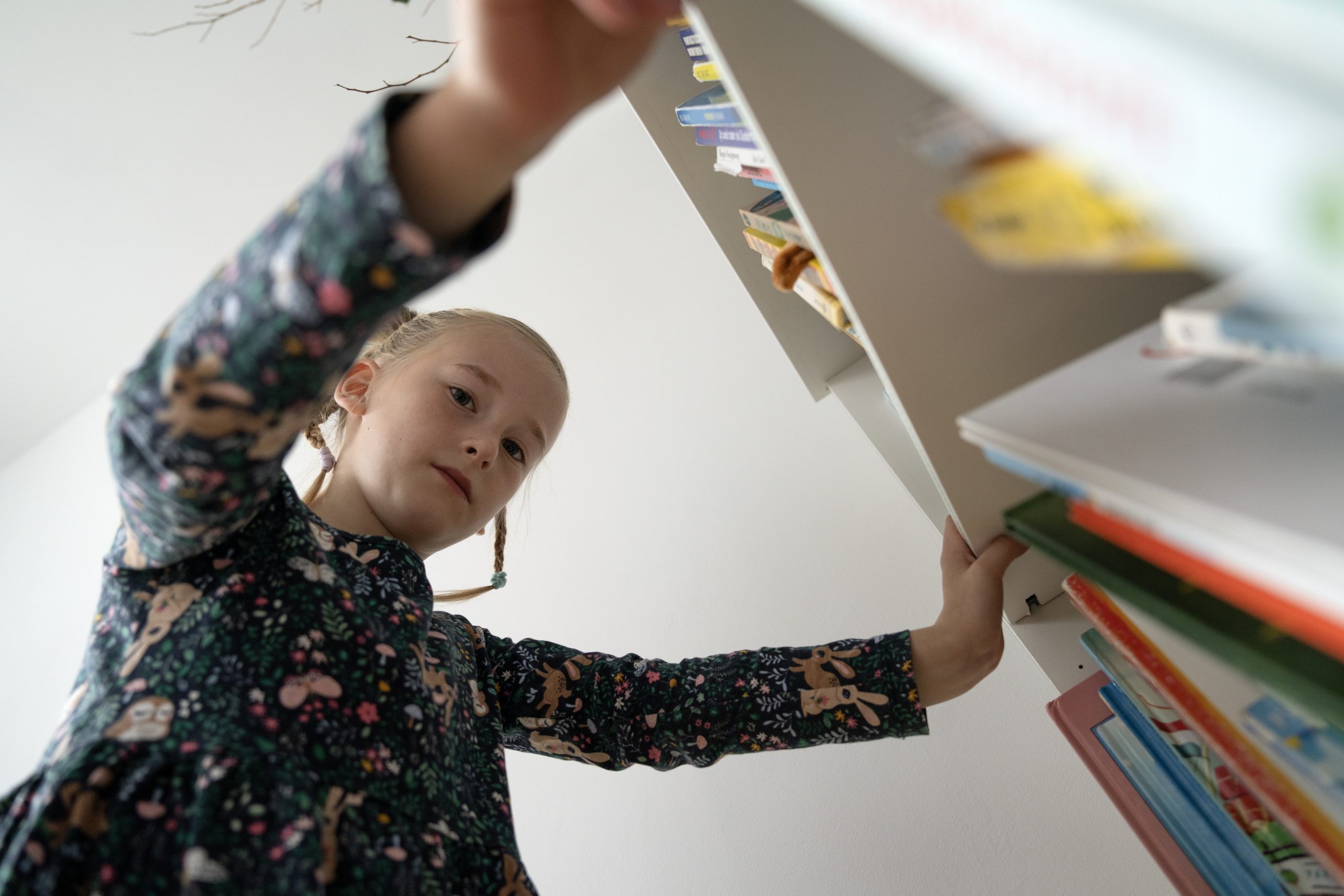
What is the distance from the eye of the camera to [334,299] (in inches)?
13.8

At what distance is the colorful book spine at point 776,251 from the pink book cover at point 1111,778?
329mm

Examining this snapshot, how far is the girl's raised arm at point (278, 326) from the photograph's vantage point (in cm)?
34

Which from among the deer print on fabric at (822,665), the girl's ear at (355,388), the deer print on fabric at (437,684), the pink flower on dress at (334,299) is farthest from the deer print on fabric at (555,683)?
the pink flower on dress at (334,299)

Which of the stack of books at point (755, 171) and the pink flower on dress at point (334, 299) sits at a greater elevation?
the stack of books at point (755, 171)

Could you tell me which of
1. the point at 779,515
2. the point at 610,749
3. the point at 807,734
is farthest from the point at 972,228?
the point at 779,515

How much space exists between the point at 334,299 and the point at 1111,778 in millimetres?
543

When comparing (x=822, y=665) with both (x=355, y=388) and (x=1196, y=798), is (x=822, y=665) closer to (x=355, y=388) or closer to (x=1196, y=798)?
(x=1196, y=798)

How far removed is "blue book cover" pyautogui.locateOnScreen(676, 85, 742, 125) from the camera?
614 millimetres

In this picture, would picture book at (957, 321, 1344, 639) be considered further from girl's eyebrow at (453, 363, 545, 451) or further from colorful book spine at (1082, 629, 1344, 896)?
girl's eyebrow at (453, 363, 545, 451)

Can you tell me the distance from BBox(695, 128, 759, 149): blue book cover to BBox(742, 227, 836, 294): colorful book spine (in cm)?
9

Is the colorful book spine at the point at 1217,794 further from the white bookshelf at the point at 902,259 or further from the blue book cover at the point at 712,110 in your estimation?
the blue book cover at the point at 712,110

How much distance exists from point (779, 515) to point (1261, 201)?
1001 mm

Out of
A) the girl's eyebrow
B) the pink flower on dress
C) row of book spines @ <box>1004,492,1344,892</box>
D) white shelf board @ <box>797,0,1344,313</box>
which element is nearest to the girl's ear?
the girl's eyebrow

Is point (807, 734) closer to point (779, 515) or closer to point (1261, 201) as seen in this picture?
point (779, 515)
